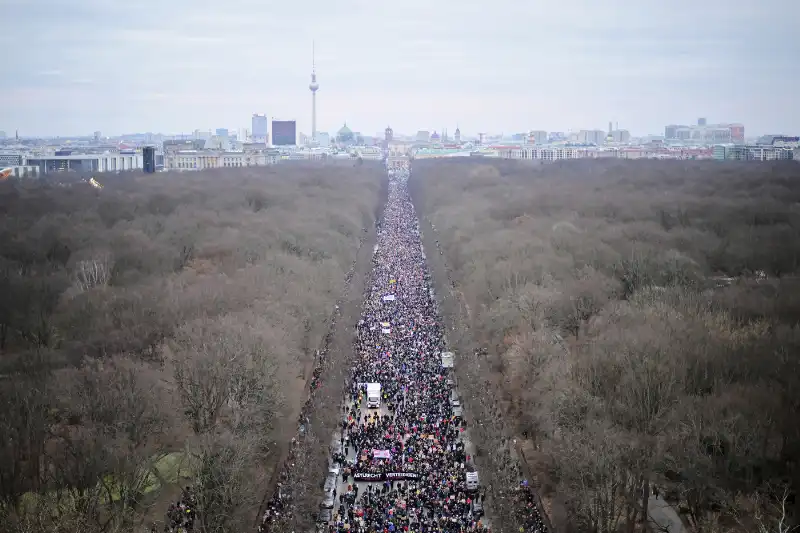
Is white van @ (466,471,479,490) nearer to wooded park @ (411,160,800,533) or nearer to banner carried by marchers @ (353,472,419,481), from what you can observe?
wooded park @ (411,160,800,533)

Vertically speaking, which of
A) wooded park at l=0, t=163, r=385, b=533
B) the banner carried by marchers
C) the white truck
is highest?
wooded park at l=0, t=163, r=385, b=533

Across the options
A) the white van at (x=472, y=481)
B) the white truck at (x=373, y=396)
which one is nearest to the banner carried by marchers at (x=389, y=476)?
the white van at (x=472, y=481)

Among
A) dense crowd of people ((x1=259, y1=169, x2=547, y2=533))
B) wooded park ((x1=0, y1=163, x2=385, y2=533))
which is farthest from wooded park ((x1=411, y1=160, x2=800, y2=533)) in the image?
wooded park ((x1=0, y1=163, x2=385, y2=533))

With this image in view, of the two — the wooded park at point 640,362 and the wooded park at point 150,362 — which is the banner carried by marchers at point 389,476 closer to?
the wooded park at point 640,362

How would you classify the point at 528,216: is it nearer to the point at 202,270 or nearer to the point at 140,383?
the point at 202,270

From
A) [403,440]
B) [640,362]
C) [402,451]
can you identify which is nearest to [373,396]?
[403,440]

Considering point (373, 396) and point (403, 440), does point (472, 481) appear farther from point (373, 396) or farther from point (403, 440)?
point (373, 396)
